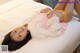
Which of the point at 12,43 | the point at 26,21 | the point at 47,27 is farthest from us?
the point at 26,21

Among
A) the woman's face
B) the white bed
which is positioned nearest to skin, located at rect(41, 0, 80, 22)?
the white bed

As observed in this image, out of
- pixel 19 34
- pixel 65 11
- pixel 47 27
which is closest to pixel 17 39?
pixel 19 34

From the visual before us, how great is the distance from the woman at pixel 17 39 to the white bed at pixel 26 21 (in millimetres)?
39

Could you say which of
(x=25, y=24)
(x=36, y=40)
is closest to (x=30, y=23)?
(x=25, y=24)

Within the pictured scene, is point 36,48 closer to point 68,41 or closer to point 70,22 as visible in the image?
point 68,41

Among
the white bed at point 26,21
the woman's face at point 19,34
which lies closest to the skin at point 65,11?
the white bed at point 26,21

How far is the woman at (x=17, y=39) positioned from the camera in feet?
4.05

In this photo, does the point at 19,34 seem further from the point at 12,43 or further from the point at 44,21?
the point at 44,21

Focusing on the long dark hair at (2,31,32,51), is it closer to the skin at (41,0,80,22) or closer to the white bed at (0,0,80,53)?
the white bed at (0,0,80,53)

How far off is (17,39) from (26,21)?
1.02 feet

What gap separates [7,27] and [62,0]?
662 mm

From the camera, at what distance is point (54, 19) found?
140 cm

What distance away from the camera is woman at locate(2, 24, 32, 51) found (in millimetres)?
1234

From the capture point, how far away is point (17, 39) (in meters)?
1.26
